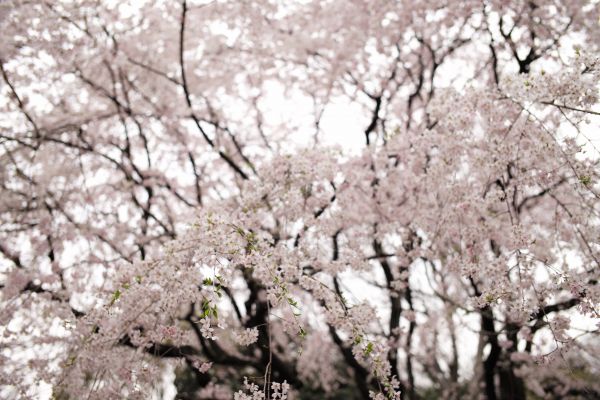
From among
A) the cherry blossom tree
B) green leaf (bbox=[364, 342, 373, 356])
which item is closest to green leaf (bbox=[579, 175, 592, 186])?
the cherry blossom tree

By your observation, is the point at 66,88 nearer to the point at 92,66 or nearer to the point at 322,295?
the point at 92,66

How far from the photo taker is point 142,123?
8.38m

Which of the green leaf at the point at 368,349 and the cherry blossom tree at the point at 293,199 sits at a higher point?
the cherry blossom tree at the point at 293,199

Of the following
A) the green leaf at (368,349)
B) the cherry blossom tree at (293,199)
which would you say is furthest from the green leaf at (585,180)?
the green leaf at (368,349)

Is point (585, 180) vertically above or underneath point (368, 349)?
above

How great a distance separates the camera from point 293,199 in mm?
4617

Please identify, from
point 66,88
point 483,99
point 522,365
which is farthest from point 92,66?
point 522,365

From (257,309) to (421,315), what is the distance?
3.08 metres

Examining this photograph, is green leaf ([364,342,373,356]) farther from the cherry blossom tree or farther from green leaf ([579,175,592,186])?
green leaf ([579,175,592,186])

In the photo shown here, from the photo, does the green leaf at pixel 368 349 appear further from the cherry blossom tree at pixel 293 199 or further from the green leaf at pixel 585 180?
the green leaf at pixel 585 180

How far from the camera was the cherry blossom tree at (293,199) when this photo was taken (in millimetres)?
3598

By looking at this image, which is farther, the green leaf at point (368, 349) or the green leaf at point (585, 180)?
the green leaf at point (368, 349)

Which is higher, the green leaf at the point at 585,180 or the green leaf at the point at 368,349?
the green leaf at the point at 585,180

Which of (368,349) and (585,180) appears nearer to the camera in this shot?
(585,180)
